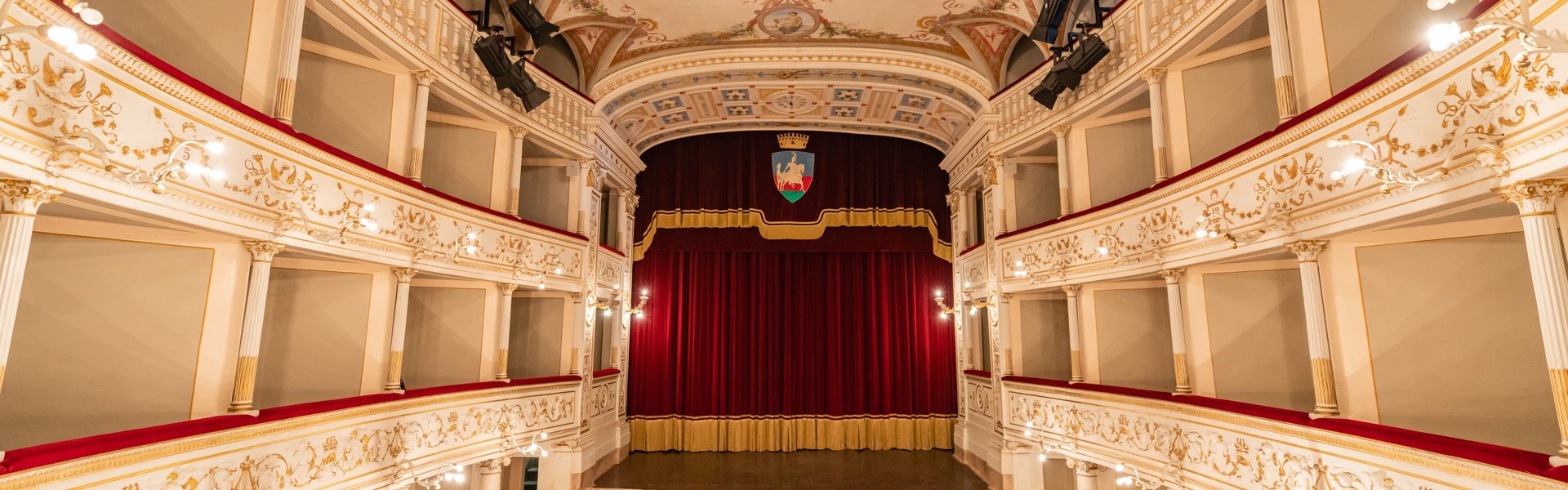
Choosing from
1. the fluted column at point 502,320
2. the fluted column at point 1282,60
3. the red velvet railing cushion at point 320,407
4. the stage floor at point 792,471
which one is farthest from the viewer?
the stage floor at point 792,471

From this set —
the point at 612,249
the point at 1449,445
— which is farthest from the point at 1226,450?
the point at 612,249

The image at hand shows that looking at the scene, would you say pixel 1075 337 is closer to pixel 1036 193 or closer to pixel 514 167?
pixel 1036 193

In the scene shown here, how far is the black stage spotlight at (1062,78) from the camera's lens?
7406 millimetres

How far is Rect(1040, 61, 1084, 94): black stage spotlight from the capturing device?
7.41 m

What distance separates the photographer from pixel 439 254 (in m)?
6.75

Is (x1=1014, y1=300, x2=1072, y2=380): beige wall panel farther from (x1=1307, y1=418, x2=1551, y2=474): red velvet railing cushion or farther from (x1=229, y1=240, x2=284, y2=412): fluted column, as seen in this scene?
(x1=229, y1=240, x2=284, y2=412): fluted column

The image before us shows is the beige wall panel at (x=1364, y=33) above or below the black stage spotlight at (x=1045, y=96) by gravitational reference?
below

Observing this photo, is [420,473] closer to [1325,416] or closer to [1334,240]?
[1325,416]

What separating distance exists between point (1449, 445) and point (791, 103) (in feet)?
31.8

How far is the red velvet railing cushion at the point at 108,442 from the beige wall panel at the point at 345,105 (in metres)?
3.08

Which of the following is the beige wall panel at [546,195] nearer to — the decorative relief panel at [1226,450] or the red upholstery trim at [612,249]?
the red upholstery trim at [612,249]

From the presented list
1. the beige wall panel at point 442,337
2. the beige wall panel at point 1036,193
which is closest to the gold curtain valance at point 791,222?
the beige wall panel at point 1036,193

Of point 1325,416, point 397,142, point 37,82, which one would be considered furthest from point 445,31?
point 1325,416

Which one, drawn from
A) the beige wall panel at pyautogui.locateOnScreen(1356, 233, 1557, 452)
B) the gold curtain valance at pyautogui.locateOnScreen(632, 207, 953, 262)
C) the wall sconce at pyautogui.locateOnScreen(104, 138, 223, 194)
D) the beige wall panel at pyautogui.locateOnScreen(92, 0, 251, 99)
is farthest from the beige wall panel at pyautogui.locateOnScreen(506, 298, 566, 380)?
the beige wall panel at pyautogui.locateOnScreen(1356, 233, 1557, 452)
